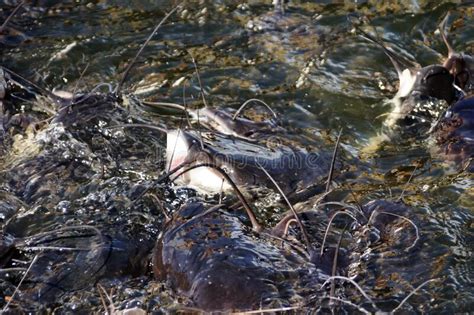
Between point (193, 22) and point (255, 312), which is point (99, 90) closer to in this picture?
point (193, 22)

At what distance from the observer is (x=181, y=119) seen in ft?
11.8

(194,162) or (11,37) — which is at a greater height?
(194,162)

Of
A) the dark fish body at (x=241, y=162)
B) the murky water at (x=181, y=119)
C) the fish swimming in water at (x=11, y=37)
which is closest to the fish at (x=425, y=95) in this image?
the murky water at (x=181, y=119)

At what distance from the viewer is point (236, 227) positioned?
2619 mm

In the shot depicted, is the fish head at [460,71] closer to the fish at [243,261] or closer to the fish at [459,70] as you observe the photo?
the fish at [459,70]

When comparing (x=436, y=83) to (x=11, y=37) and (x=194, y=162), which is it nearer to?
(x=194, y=162)

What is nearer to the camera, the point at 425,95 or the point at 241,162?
the point at 241,162

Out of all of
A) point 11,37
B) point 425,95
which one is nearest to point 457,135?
point 425,95

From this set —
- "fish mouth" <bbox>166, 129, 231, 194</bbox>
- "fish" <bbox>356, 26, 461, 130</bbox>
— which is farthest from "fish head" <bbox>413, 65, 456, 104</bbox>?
"fish mouth" <bbox>166, 129, 231, 194</bbox>

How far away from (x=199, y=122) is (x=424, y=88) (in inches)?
40.9

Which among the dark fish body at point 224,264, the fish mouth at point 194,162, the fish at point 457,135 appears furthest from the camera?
the fish at point 457,135

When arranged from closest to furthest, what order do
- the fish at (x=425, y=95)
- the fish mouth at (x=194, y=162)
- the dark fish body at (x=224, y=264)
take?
the dark fish body at (x=224, y=264), the fish mouth at (x=194, y=162), the fish at (x=425, y=95)

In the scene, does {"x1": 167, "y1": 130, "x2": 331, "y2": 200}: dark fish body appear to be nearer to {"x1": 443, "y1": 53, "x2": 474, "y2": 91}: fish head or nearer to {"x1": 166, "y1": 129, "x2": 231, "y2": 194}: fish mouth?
{"x1": 166, "y1": 129, "x2": 231, "y2": 194}: fish mouth

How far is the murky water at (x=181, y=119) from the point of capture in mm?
2604
